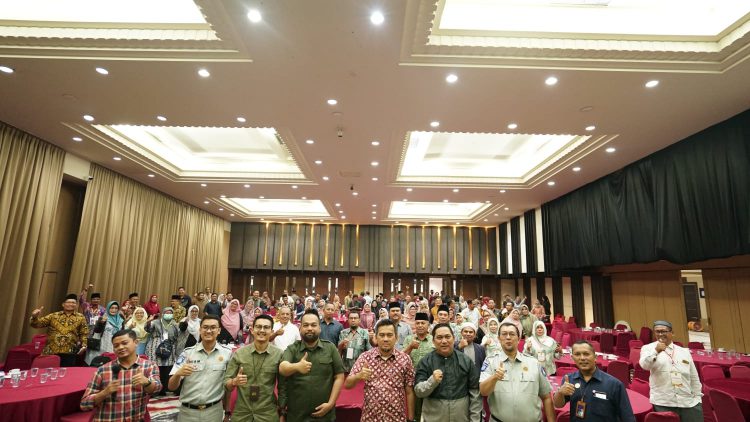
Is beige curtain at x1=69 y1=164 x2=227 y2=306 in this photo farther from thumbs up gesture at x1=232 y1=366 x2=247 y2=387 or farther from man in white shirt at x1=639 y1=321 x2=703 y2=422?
man in white shirt at x1=639 y1=321 x2=703 y2=422

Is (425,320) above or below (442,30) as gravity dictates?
below

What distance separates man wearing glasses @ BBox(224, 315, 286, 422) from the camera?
3072mm

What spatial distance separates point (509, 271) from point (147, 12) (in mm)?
16387

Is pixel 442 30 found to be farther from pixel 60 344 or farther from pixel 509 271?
pixel 509 271

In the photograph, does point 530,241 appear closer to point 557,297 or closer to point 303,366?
point 557,297

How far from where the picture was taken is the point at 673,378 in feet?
13.3

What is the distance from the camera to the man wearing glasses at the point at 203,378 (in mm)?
3230

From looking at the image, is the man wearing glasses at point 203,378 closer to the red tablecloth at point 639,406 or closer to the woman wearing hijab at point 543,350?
the red tablecloth at point 639,406

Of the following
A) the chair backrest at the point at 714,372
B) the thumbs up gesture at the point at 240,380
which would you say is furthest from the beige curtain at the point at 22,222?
the chair backrest at the point at 714,372

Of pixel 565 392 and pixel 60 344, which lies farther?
pixel 60 344

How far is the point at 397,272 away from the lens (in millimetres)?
19953

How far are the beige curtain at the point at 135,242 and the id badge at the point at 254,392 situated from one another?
9085 mm

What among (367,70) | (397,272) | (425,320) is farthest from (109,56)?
(397,272)

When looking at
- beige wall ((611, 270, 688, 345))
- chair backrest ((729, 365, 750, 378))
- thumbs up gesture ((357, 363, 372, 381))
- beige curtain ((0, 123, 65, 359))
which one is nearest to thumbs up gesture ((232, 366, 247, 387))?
thumbs up gesture ((357, 363, 372, 381))
